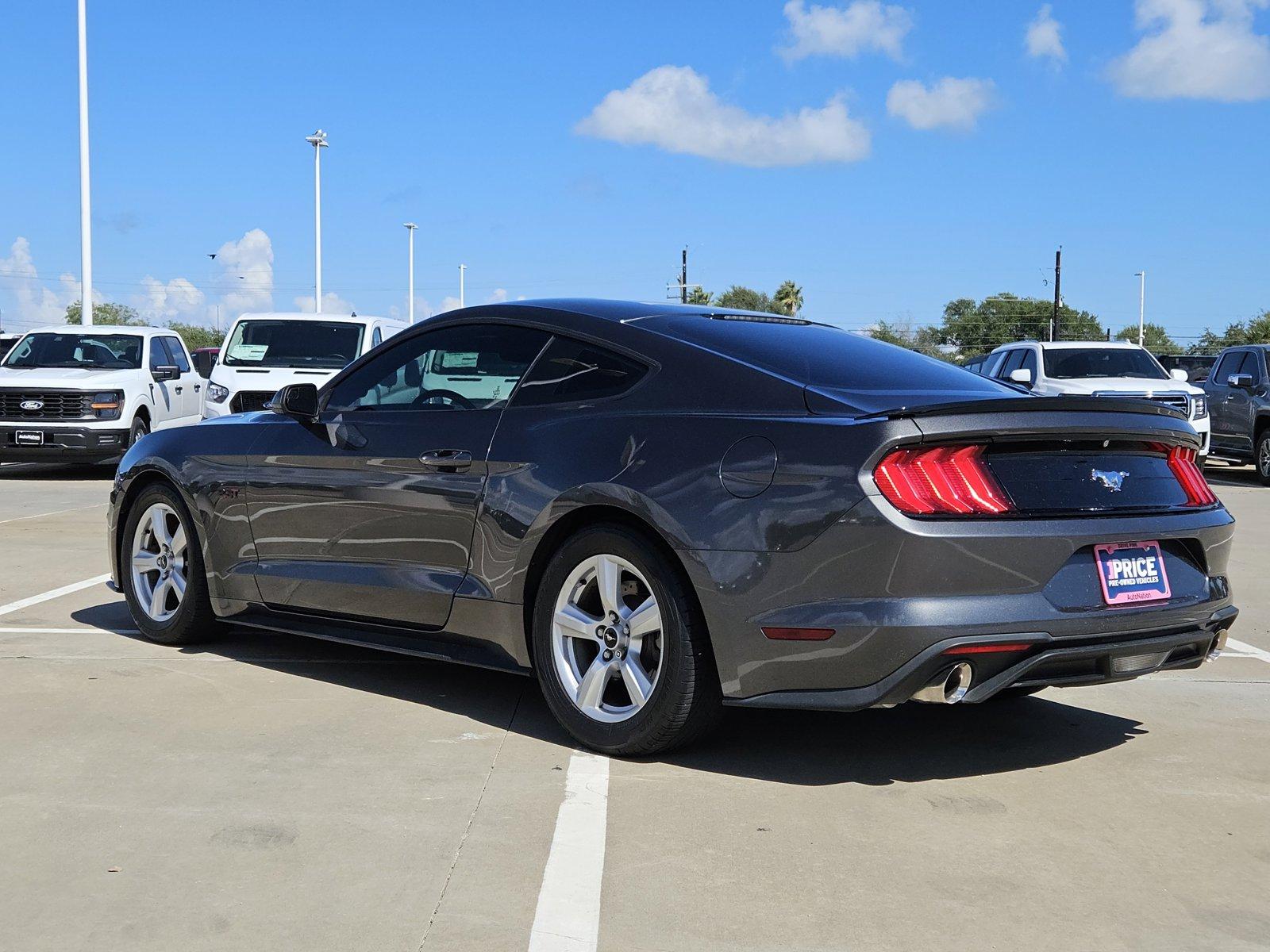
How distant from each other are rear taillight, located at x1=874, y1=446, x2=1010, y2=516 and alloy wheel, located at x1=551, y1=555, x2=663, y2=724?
2.87 feet

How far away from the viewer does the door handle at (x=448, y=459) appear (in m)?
5.14

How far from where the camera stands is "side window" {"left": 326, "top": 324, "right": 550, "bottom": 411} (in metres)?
5.28

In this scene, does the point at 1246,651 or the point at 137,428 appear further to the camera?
the point at 137,428

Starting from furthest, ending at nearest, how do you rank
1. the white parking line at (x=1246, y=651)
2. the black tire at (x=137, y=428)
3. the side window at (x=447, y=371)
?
the black tire at (x=137, y=428) → the white parking line at (x=1246, y=651) → the side window at (x=447, y=371)

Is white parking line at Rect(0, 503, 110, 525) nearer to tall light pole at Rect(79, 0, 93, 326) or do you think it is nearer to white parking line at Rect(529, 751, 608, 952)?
white parking line at Rect(529, 751, 608, 952)

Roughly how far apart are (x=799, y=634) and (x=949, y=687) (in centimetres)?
45

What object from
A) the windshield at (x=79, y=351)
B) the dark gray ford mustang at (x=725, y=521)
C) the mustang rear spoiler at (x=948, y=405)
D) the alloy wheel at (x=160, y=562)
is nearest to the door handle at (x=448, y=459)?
the dark gray ford mustang at (x=725, y=521)

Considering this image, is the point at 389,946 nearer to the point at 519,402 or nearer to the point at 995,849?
the point at 995,849

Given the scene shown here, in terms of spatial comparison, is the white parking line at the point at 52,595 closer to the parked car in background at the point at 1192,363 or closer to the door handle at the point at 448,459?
the door handle at the point at 448,459

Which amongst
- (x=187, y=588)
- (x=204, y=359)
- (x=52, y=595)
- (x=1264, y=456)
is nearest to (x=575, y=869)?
(x=187, y=588)

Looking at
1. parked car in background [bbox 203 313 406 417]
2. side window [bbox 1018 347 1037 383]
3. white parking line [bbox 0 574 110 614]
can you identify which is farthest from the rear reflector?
side window [bbox 1018 347 1037 383]

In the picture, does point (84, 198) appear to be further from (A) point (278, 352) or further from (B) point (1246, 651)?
(B) point (1246, 651)

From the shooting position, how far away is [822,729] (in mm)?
5168

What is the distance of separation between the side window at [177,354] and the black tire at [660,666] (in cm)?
1521
